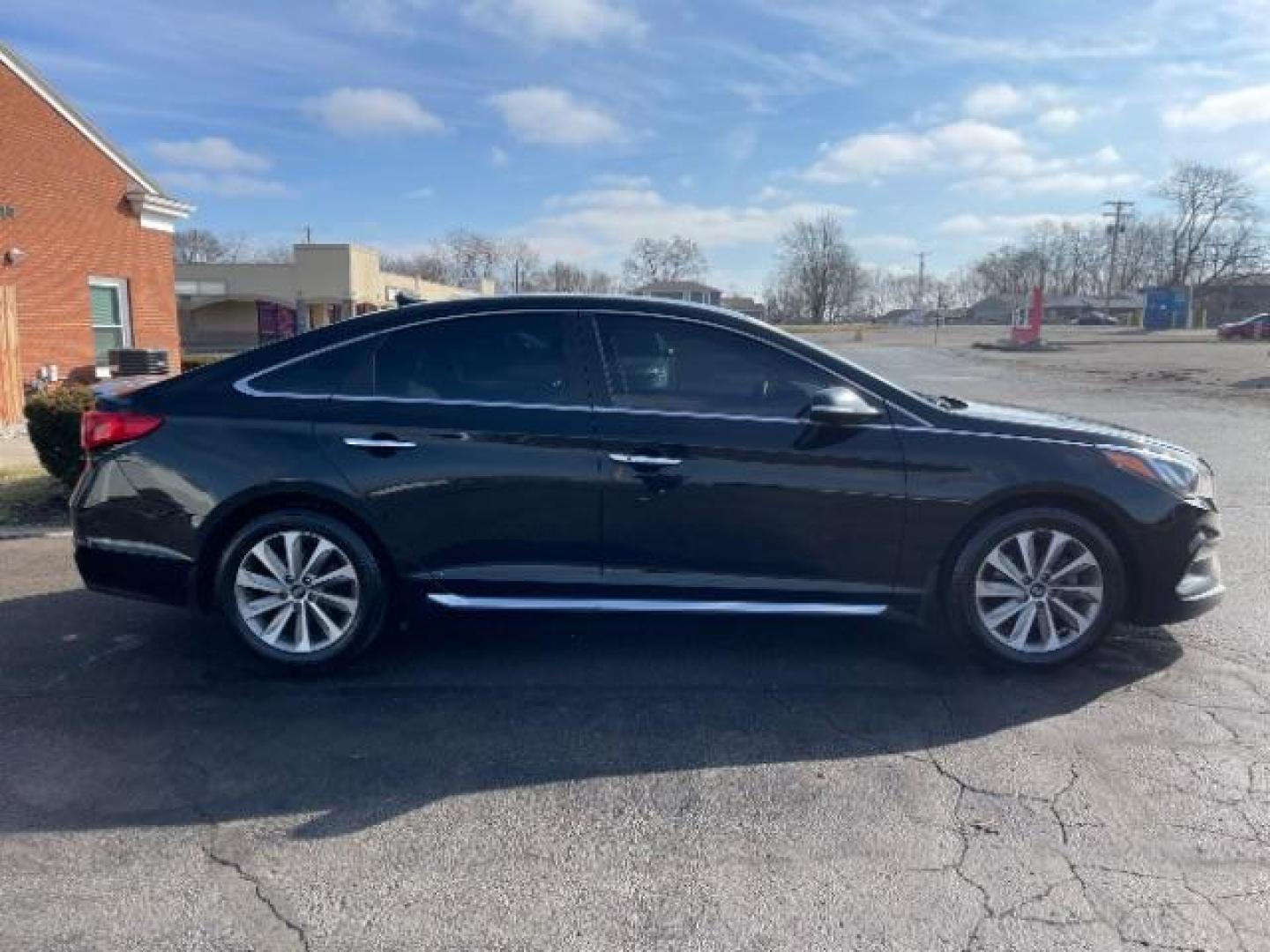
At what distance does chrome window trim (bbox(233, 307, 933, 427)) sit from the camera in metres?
3.70

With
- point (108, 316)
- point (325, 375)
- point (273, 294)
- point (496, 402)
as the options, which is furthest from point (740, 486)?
point (273, 294)

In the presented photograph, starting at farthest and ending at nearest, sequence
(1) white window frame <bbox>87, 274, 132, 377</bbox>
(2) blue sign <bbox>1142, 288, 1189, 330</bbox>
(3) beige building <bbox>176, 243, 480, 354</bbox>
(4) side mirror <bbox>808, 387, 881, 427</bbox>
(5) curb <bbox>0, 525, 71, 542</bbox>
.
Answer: (2) blue sign <bbox>1142, 288, 1189, 330</bbox> → (3) beige building <bbox>176, 243, 480, 354</bbox> → (1) white window frame <bbox>87, 274, 132, 377</bbox> → (5) curb <bbox>0, 525, 71, 542</bbox> → (4) side mirror <bbox>808, 387, 881, 427</bbox>

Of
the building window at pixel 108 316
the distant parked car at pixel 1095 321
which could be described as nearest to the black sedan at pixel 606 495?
the building window at pixel 108 316

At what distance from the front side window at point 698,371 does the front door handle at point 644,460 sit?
233 millimetres

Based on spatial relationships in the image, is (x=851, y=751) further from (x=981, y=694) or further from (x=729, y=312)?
(x=729, y=312)

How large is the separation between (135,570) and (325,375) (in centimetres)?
126

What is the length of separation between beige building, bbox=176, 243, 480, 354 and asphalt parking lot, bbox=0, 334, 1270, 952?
4353cm

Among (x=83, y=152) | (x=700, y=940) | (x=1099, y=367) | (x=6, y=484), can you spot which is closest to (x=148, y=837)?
(x=700, y=940)

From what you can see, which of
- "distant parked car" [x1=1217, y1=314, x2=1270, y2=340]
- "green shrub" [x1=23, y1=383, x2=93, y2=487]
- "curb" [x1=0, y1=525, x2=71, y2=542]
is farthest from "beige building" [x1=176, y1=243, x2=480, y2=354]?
"distant parked car" [x1=1217, y1=314, x2=1270, y2=340]

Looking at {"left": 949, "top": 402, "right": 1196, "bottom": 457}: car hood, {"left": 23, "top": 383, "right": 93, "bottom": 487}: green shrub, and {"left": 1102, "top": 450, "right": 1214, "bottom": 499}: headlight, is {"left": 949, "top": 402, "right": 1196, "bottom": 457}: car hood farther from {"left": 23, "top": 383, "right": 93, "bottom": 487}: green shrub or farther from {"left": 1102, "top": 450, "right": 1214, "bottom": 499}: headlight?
{"left": 23, "top": 383, "right": 93, "bottom": 487}: green shrub

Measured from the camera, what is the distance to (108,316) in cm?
1569

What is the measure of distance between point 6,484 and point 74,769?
5.74m

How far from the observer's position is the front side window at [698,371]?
12.3 feet

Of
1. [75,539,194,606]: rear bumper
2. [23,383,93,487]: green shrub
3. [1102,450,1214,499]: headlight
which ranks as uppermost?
[1102,450,1214,499]: headlight
